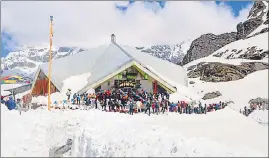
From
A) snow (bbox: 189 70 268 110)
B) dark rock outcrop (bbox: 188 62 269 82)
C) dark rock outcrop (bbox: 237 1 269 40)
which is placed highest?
dark rock outcrop (bbox: 237 1 269 40)

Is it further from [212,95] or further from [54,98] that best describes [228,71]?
[54,98]

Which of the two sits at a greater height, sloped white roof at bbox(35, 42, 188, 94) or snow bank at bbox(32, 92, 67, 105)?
sloped white roof at bbox(35, 42, 188, 94)

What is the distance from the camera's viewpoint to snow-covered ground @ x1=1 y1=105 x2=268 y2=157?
11.6 metres

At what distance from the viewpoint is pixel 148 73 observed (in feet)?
98.3

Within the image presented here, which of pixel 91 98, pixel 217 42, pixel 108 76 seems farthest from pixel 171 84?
pixel 217 42

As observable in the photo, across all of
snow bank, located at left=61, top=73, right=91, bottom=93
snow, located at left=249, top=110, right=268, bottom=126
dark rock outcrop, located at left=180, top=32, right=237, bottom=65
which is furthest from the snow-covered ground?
dark rock outcrop, located at left=180, top=32, right=237, bottom=65

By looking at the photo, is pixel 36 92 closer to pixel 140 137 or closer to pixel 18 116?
pixel 18 116

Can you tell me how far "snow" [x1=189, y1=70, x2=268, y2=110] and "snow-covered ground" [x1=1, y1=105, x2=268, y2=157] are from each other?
8.18 metres

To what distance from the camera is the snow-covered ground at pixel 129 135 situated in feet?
38.2

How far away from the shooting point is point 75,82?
3097 centimetres

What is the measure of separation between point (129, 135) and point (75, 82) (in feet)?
59.2

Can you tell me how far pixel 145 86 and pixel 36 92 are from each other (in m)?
10.7

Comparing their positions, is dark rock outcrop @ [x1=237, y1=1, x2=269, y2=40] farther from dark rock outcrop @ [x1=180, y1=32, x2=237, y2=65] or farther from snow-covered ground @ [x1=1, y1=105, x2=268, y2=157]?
snow-covered ground @ [x1=1, y1=105, x2=268, y2=157]

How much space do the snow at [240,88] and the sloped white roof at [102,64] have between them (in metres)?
Result: 3.62
